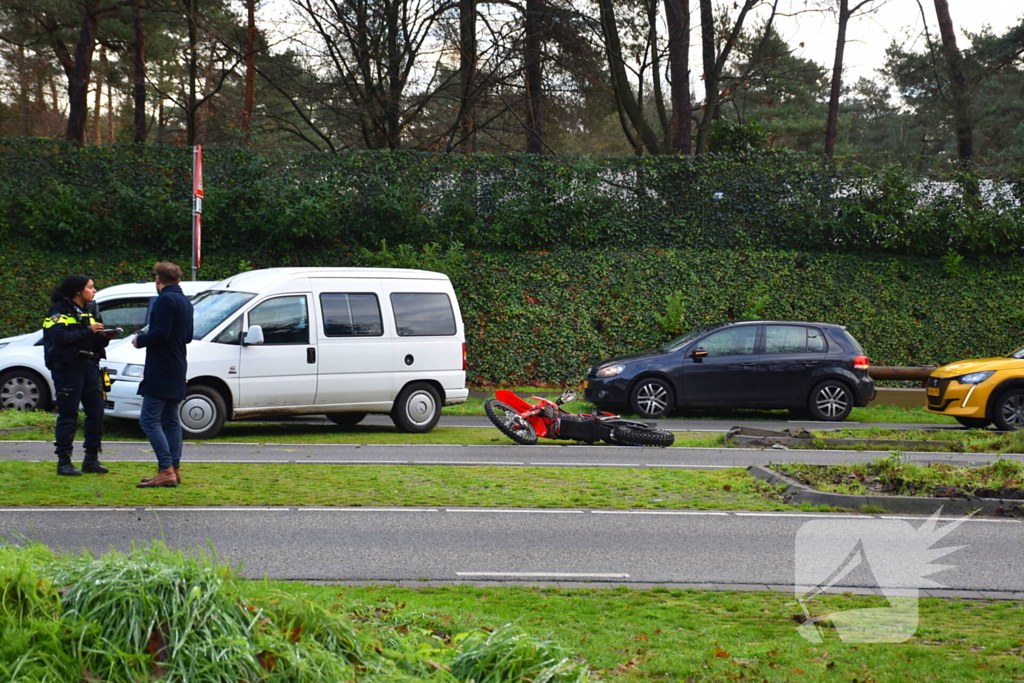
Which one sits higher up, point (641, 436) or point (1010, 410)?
point (1010, 410)

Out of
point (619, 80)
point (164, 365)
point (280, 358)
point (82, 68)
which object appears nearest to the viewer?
point (164, 365)

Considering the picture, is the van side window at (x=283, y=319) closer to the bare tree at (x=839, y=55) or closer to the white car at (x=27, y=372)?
the white car at (x=27, y=372)

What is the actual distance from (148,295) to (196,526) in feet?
29.7

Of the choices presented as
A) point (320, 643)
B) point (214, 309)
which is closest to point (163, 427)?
point (214, 309)

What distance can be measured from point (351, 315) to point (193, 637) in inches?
428

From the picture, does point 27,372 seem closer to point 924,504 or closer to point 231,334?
point 231,334

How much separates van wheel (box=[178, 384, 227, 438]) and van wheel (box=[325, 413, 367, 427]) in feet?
8.67

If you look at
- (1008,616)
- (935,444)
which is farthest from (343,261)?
(1008,616)

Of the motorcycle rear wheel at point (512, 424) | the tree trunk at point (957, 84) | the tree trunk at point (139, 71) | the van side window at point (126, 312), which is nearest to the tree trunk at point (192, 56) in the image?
the tree trunk at point (139, 71)

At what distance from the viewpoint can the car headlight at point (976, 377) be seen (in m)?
16.3

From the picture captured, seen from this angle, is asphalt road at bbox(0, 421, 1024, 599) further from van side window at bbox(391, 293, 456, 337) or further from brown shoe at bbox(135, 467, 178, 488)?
van side window at bbox(391, 293, 456, 337)

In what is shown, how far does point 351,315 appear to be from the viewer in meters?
13.9

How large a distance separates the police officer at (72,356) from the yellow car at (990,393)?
12.8 meters

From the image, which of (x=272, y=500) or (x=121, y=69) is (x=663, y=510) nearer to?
(x=272, y=500)
